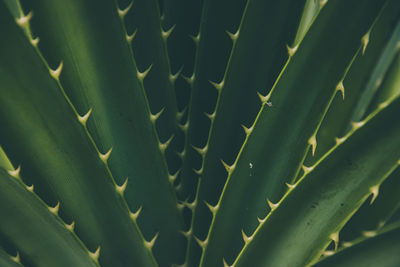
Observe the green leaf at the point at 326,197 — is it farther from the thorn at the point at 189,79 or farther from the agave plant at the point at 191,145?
the thorn at the point at 189,79

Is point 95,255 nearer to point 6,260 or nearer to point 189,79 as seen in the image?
point 6,260

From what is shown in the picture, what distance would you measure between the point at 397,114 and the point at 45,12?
0.47 metres

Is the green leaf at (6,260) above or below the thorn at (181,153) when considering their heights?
below

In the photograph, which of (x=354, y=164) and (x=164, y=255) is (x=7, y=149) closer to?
(x=164, y=255)

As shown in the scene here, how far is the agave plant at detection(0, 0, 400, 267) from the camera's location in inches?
22.7

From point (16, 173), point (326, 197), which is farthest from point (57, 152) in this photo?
Result: point (326, 197)

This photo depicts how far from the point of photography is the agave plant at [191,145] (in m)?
0.58

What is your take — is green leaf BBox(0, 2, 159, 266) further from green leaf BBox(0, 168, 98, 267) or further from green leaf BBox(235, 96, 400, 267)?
green leaf BBox(235, 96, 400, 267)

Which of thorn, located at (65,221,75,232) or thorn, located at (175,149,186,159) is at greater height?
thorn, located at (175,149,186,159)

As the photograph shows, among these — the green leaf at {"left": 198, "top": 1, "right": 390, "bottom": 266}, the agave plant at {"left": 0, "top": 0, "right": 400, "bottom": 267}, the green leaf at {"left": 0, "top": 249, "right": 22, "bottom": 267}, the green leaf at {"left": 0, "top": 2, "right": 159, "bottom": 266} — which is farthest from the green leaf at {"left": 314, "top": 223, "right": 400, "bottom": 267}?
the green leaf at {"left": 0, "top": 249, "right": 22, "bottom": 267}

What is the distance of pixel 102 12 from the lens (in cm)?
60

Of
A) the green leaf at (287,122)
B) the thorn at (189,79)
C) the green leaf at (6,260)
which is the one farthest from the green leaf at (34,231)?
the thorn at (189,79)

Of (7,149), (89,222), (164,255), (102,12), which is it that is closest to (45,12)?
(102,12)

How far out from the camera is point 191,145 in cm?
74
